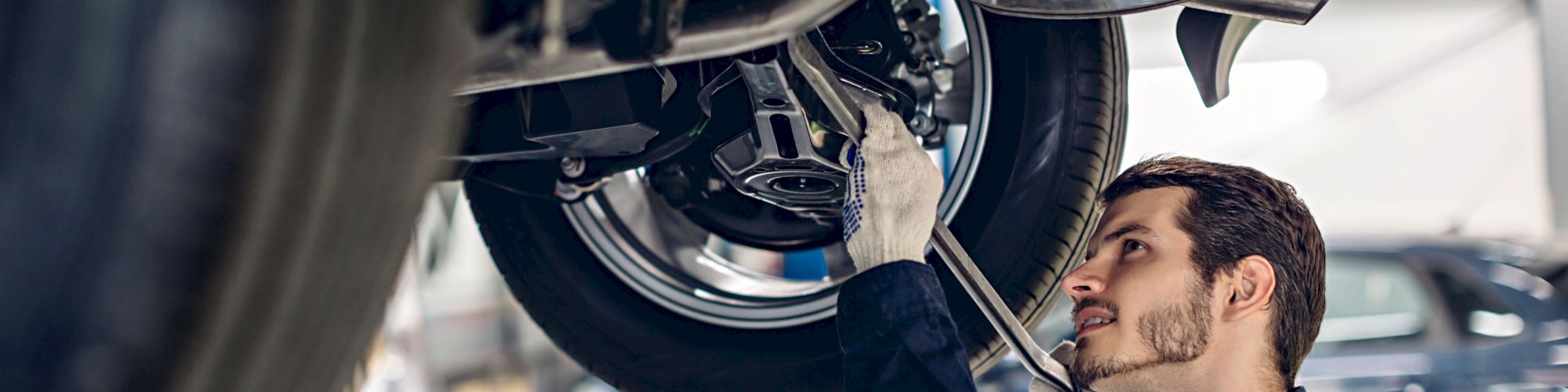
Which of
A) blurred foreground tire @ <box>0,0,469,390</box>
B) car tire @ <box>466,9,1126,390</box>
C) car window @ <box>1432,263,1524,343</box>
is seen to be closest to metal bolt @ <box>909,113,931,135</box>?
→ car tire @ <box>466,9,1126,390</box>

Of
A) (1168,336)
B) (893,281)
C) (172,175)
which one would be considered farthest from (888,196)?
(172,175)

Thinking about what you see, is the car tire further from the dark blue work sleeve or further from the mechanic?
the dark blue work sleeve

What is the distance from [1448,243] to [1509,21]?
1768mm

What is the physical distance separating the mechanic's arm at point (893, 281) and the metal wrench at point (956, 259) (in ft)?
0.08

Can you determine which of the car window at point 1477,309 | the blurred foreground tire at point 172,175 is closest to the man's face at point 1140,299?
the blurred foreground tire at point 172,175

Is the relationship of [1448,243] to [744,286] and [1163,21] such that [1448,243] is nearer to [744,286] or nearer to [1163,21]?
[1163,21]

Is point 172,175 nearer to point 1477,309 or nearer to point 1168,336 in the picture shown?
point 1168,336

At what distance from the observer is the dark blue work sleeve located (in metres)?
0.84

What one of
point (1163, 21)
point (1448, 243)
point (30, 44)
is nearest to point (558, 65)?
point (30, 44)

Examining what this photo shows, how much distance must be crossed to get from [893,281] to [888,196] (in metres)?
0.07

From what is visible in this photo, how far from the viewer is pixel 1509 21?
4.07 m

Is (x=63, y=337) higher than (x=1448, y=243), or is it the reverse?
(x=1448, y=243)

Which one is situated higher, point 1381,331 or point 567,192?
point 567,192

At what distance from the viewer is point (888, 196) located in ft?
2.93
